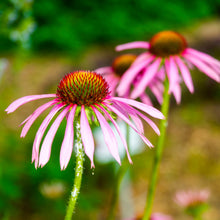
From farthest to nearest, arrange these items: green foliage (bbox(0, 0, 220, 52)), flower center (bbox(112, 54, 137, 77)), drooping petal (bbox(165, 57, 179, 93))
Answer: green foliage (bbox(0, 0, 220, 52)) < flower center (bbox(112, 54, 137, 77)) < drooping petal (bbox(165, 57, 179, 93))

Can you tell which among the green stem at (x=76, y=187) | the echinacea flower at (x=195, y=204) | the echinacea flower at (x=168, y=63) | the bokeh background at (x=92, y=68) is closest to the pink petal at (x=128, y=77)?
the echinacea flower at (x=168, y=63)

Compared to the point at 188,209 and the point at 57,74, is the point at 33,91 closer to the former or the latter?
the point at 57,74

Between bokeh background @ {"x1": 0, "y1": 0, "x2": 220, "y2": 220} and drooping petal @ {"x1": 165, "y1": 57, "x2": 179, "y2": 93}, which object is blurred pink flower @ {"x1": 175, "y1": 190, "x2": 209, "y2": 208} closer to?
bokeh background @ {"x1": 0, "y1": 0, "x2": 220, "y2": 220}

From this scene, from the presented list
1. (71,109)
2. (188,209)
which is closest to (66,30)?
(188,209)

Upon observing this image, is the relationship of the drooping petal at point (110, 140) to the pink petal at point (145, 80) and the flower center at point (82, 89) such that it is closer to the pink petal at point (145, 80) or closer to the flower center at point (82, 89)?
the flower center at point (82, 89)

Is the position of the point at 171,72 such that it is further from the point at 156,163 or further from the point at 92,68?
the point at 92,68

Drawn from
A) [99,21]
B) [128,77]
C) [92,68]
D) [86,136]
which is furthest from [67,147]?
[99,21]

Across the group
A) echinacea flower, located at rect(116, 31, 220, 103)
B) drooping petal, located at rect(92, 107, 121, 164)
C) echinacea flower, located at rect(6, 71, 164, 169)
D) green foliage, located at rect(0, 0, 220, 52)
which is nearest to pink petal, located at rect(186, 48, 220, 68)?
echinacea flower, located at rect(116, 31, 220, 103)
